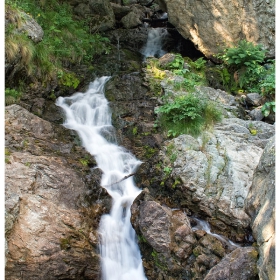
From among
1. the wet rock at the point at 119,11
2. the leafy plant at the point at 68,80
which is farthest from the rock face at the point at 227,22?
the leafy plant at the point at 68,80

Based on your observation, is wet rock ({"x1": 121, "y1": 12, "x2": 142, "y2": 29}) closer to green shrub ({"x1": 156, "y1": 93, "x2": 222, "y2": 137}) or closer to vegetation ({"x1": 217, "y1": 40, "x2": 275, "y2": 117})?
vegetation ({"x1": 217, "y1": 40, "x2": 275, "y2": 117})

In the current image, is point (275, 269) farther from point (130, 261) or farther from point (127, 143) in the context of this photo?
point (127, 143)

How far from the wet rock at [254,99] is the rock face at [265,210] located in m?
5.21

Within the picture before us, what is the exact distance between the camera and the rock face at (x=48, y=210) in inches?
179

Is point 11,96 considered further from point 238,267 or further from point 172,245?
point 238,267

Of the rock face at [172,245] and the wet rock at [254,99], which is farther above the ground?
the wet rock at [254,99]

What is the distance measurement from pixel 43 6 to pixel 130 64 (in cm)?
403

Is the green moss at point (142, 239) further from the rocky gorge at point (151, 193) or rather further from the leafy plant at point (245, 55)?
the leafy plant at point (245, 55)

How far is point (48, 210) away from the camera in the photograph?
4938 mm

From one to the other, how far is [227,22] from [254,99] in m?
3.36

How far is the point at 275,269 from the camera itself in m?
2.80

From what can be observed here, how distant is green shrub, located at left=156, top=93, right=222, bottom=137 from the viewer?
6.98 m

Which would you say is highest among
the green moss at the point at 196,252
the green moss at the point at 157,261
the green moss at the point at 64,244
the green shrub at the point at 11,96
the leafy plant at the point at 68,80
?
the leafy plant at the point at 68,80

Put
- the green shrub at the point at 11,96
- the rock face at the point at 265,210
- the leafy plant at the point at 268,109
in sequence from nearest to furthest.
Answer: the rock face at the point at 265,210 < the green shrub at the point at 11,96 < the leafy plant at the point at 268,109
